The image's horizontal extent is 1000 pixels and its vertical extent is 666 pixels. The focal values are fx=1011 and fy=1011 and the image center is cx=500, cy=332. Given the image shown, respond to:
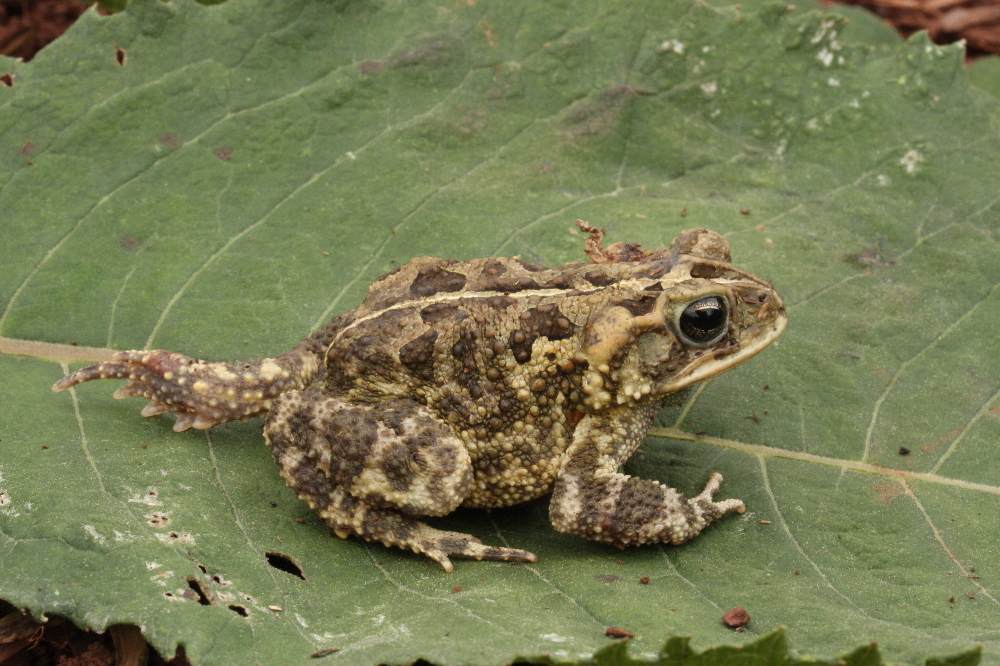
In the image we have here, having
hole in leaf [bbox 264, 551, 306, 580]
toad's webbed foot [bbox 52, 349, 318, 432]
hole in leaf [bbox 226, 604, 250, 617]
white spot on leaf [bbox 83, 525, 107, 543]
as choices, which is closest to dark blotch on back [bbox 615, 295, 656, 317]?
toad's webbed foot [bbox 52, 349, 318, 432]

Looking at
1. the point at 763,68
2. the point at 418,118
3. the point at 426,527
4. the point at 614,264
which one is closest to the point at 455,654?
the point at 426,527

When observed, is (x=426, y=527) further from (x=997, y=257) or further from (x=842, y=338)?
(x=997, y=257)

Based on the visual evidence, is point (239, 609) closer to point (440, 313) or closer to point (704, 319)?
point (440, 313)

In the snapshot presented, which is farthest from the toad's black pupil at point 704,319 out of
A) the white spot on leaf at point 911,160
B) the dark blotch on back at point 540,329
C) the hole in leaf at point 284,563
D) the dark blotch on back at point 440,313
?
the white spot on leaf at point 911,160

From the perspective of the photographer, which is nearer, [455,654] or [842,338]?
[455,654]

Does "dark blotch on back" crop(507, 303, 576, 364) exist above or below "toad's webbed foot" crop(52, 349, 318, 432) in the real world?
above

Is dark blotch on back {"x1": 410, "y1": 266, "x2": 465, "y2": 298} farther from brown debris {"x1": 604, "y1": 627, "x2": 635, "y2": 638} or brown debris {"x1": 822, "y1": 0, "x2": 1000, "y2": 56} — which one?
brown debris {"x1": 822, "y1": 0, "x2": 1000, "y2": 56}

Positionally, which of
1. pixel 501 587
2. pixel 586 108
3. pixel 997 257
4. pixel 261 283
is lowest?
pixel 501 587
